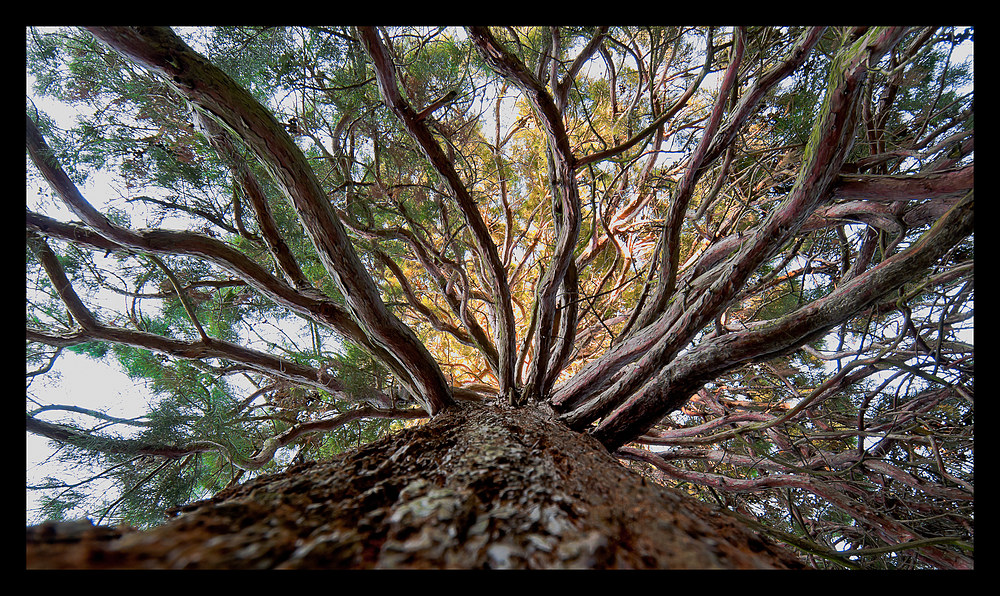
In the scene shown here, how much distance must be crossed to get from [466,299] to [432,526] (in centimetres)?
209

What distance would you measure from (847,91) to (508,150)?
2619mm

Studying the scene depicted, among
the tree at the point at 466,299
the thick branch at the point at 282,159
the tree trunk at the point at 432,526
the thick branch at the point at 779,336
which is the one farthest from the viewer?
the thick branch at the point at 282,159

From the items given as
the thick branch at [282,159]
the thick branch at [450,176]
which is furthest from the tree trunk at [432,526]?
the thick branch at [450,176]

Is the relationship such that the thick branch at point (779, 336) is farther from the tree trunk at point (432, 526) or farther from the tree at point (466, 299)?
the tree trunk at point (432, 526)

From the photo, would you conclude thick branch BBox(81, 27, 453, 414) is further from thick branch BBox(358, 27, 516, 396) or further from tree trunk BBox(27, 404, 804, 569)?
tree trunk BBox(27, 404, 804, 569)

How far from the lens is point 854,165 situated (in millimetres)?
1171

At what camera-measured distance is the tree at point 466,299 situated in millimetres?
521

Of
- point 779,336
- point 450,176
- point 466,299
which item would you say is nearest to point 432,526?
point 779,336

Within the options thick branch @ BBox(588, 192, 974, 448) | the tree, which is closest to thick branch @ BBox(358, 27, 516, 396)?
the tree

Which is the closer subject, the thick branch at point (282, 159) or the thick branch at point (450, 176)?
the thick branch at point (282, 159)

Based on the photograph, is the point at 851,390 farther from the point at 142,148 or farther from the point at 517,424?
the point at 142,148

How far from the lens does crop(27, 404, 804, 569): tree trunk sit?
0.35m

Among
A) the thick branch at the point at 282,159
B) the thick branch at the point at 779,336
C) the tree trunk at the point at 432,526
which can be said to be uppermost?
the thick branch at the point at 282,159
